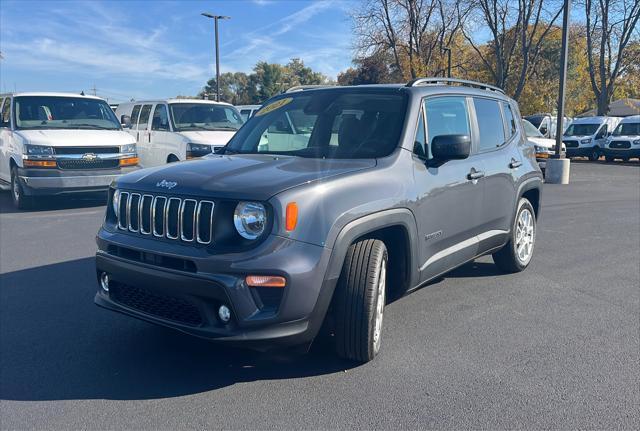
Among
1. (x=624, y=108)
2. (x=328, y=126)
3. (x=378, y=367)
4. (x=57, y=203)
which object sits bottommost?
(x=378, y=367)

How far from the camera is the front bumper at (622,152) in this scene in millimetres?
24844

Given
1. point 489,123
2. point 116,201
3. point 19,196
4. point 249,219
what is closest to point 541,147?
point 489,123

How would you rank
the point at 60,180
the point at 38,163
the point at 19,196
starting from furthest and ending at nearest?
the point at 19,196 → the point at 60,180 → the point at 38,163

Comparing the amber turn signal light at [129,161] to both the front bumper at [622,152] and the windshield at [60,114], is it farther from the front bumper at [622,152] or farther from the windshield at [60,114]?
the front bumper at [622,152]

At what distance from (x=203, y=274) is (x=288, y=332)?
57 cm

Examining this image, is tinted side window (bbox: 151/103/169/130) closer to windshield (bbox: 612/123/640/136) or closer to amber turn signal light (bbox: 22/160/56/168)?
amber turn signal light (bbox: 22/160/56/168)

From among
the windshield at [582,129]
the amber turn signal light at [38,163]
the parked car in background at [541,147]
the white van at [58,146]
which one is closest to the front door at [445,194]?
the white van at [58,146]

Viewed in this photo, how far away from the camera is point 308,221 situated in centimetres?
327

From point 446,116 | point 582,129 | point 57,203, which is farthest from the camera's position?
point 582,129

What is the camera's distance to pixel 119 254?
3691 mm

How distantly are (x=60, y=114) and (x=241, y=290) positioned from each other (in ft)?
30.6

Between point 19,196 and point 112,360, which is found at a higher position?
point 19,196

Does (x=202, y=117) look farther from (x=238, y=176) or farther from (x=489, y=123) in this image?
(x=238, y=176)

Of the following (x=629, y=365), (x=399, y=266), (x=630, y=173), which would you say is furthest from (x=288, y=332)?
(x=630, y=173)
